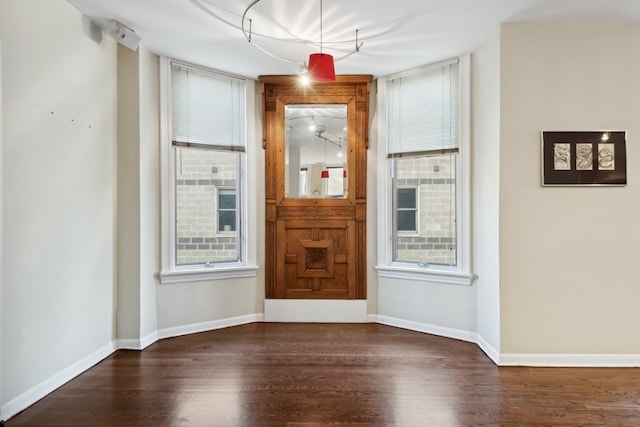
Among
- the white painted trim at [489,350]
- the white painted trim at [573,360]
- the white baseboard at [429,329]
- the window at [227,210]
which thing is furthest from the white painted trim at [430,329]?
the window at [227,210]

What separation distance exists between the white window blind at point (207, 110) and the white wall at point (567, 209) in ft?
8.57

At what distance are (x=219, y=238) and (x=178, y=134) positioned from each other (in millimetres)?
1140

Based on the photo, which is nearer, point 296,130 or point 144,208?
point 144,208

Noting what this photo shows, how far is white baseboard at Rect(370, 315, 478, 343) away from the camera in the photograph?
146 inches

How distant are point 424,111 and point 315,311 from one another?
2423 millimetres

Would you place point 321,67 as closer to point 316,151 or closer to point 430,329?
point 316,151

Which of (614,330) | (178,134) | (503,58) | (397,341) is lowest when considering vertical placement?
(397,341)

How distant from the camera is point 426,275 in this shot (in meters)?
3.96

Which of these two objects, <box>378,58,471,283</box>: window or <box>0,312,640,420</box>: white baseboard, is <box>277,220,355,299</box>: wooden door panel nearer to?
<box>0,312,640,420</box>: white baseboard

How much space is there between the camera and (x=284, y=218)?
4.36 meters

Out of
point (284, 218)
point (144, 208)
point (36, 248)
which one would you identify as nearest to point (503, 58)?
point (284, 218)

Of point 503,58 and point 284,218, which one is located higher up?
point 503,58

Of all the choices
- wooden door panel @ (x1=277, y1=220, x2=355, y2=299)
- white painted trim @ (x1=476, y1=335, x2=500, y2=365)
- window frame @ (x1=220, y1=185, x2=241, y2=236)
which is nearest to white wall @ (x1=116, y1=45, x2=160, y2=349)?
window frame @ (x1=220, y1=185, x2=241, y2=236)

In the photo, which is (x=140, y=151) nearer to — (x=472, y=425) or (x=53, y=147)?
(x=53, y=147)
